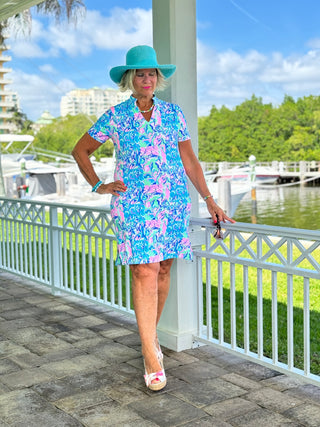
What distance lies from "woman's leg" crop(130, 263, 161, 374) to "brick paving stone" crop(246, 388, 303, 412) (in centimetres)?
46

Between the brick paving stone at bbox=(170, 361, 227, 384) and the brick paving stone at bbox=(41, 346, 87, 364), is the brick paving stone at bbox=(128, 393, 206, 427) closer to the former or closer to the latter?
the brick paving stone at bbox=(170, 361, 227, 384)

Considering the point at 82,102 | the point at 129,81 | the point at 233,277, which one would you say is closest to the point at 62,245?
the point at 233,277

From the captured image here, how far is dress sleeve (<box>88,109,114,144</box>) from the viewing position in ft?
8.64

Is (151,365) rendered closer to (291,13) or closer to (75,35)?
(75,35)

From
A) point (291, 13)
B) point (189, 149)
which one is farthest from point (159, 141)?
point (291, 13)

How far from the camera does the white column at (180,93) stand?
3059mm

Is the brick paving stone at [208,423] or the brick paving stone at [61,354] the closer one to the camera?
the brick paving stone at [208,423]

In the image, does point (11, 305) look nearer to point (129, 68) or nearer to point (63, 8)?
point (129, 68)

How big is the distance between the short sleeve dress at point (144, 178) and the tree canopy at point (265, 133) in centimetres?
4207

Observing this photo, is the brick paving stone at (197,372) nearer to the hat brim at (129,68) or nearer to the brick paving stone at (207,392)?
the brick paving stone at (207,392)

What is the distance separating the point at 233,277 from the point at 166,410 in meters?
0.82

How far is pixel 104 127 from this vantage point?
2641mm

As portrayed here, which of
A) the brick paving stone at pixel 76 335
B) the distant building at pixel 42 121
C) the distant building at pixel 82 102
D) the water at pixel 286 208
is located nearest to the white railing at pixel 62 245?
the brick paving stone at pixel 76 335

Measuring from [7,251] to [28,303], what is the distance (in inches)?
46.1
